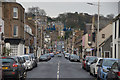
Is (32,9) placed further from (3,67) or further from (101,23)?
(3,67)

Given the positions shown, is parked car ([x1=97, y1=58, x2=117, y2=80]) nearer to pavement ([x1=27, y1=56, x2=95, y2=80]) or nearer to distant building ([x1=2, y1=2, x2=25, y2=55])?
pavement ([x1=27, y1=56, x2=95, y2=80])

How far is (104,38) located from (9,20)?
20.0 metres

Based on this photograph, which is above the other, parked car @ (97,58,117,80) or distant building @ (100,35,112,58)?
distant building @ (100,35,112,58)

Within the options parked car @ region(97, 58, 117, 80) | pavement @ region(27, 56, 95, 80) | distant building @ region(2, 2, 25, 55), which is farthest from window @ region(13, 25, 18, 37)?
parked car @ region(97, 58, 117, 80)

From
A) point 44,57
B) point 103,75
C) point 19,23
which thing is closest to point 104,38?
point 44,57

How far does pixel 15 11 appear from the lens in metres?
50.1

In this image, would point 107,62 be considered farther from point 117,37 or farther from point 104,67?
point 117,37

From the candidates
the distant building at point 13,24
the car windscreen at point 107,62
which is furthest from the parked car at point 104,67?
the distant building at point 13,24

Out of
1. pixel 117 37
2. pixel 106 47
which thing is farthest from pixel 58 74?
pixel 106 47

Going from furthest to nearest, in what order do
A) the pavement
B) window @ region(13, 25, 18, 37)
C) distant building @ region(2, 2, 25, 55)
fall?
1. window @ region(13, 25, 18, 37)
2. distant building @ region(2, 2, 25, 55)
3. the pavement

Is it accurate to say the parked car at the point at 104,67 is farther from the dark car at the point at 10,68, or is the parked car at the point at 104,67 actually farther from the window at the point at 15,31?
the window at the point at 15,31

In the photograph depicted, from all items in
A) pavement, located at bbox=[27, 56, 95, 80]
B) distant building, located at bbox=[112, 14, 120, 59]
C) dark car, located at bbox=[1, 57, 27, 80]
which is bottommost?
pavement, located at bbox=[27, 56, 95, 80]

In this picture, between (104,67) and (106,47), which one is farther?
(106,47)

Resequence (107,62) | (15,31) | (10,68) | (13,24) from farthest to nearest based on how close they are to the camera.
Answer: (15,31)
(13,24)
(107,62)
(10,68)
